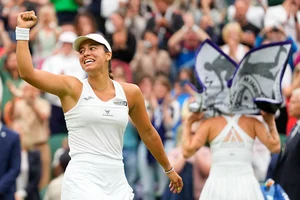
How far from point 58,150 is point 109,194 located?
21.9 ft

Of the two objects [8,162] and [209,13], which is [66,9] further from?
[8,162]

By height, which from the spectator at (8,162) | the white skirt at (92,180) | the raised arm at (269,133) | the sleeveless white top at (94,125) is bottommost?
the spectator at (8,162)

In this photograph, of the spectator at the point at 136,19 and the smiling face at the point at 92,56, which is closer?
the smiling face at the point at 92,56

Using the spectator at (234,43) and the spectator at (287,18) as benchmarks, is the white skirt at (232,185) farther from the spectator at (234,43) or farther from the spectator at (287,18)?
the spectator at (287,18)

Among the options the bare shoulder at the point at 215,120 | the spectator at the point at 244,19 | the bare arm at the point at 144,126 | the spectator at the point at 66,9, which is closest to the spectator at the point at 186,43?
the spectator at the point at 244,19

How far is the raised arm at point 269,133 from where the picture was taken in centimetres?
1102

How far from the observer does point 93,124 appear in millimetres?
8836

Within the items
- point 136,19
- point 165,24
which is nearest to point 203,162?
point 165,24

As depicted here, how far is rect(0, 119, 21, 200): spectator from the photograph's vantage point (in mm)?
12461

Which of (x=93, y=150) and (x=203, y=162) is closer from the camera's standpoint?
(x=93, y=150)

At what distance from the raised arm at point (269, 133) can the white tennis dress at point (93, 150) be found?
2.54 m

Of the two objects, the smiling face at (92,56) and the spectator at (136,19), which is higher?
the smiling face at (92,56)

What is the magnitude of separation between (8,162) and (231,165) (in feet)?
9.87

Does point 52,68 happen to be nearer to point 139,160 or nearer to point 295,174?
point 139,160
